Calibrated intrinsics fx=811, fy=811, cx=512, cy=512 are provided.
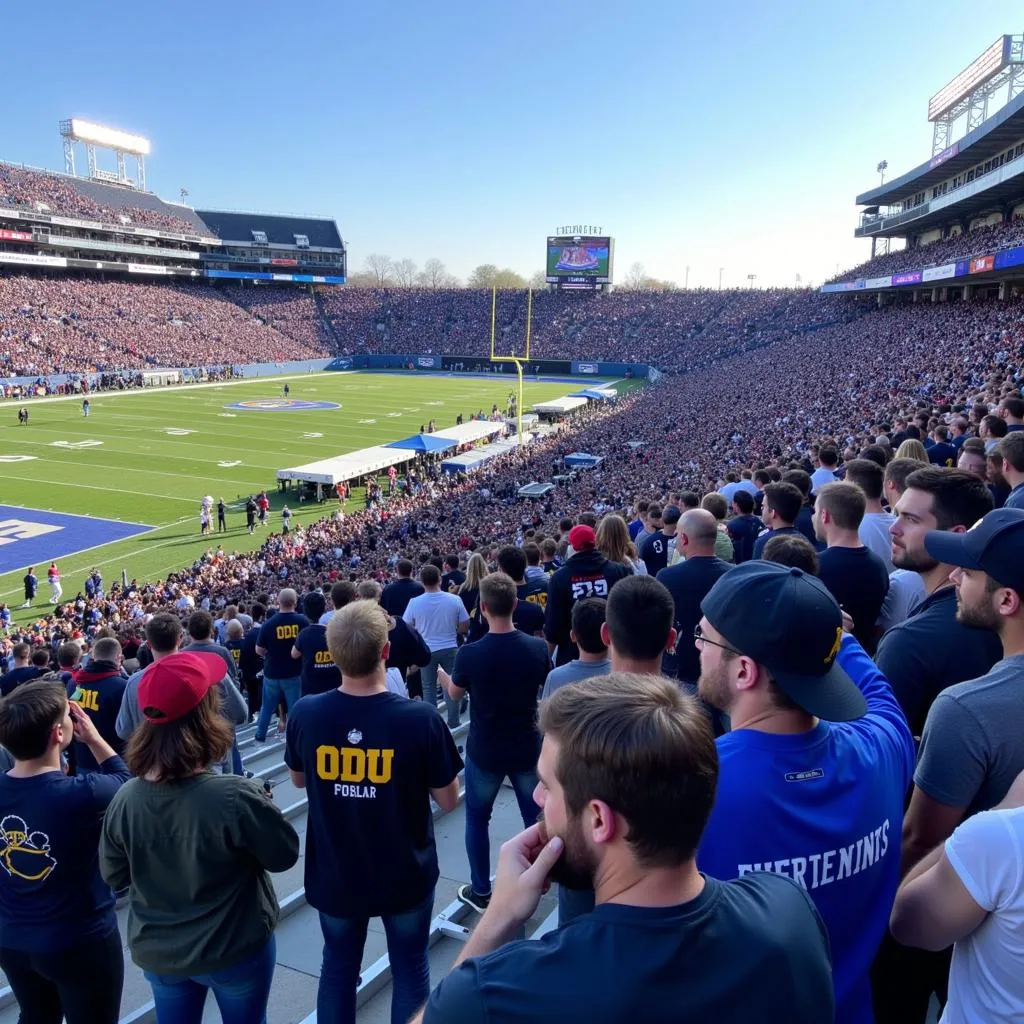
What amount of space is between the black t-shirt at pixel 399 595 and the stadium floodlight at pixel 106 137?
10041cm

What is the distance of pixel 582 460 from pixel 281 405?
27.2 m

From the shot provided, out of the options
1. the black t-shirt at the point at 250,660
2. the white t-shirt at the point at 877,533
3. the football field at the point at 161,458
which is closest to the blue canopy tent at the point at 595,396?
the football field at the point at 161,458

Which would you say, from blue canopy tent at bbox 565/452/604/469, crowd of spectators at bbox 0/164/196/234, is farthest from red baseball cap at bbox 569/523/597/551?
crowd of spectators at bbox 0/164/196/234

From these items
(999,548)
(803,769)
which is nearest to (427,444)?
(999,548)

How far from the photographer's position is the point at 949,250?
46000 mm

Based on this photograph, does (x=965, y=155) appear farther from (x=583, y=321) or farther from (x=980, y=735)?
(x=980, y=735)

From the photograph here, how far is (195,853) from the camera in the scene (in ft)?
9.48

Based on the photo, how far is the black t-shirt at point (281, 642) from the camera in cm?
782

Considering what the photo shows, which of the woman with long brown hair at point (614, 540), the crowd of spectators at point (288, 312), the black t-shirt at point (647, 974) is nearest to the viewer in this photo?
the black t-shirt at point (647, 974)

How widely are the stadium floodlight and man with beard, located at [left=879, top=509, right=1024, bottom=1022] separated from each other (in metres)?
106

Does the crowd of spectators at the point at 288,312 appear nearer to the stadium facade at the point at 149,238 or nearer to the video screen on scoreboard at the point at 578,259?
the stadium facade at the point at 149,238

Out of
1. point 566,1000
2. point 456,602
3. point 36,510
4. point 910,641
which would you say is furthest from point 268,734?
point 36,510

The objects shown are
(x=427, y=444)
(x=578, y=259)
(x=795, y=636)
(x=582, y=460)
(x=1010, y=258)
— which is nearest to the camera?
(x=795, y=636)

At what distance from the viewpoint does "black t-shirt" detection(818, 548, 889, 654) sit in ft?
13.7
